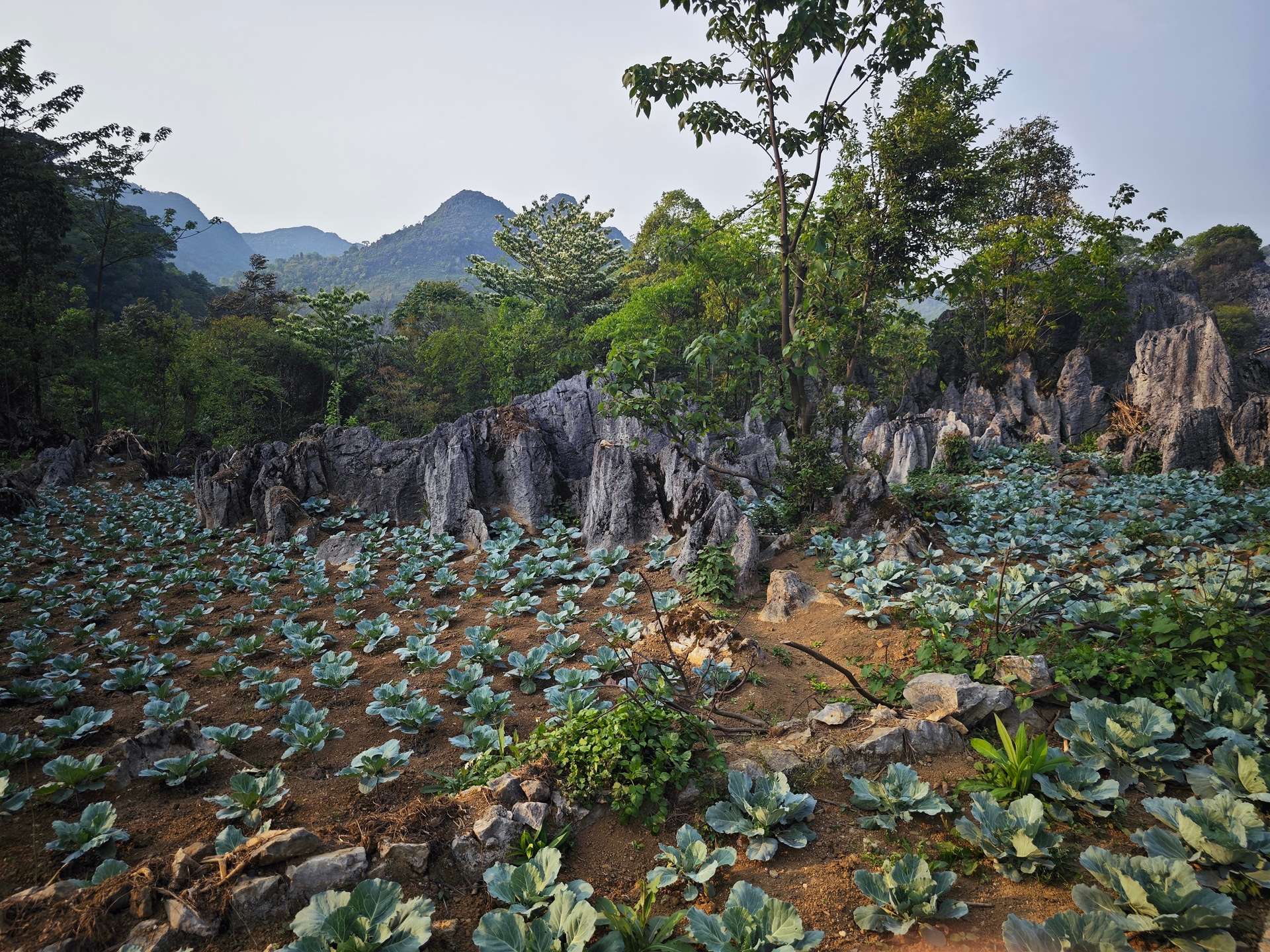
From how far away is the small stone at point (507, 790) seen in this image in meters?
3.21

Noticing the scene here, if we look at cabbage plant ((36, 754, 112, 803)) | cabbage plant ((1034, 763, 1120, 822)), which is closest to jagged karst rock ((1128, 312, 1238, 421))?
cabbage plant ((1034, 763, 1120, 822))

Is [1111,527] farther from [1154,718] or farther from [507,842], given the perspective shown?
[507,842]

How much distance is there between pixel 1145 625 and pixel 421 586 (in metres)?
9.37

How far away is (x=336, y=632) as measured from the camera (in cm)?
798

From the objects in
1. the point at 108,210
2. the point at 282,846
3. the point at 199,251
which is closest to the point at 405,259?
the point at 199,251

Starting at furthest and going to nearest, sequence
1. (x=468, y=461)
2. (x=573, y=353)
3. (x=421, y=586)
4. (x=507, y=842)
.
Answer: (x=573, y=353) < (x=468, y=461) < (x=421, y=586) < (x=507, y=842)

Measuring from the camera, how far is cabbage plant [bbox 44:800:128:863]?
3.26 metres

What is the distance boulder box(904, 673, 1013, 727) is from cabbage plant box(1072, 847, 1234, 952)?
1.52 metres

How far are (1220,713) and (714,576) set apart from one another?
4.92 metres

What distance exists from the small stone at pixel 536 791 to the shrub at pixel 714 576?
434 cm

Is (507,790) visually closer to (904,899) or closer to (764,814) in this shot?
(764,814)

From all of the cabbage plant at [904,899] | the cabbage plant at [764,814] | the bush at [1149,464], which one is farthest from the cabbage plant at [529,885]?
the bush at [1149,464]

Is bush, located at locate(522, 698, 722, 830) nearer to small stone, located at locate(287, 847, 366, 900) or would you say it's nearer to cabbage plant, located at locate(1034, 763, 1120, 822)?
small stone, located at locate(287, 847, 366, 900)

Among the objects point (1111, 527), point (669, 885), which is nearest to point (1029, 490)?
point (1111, 527)
